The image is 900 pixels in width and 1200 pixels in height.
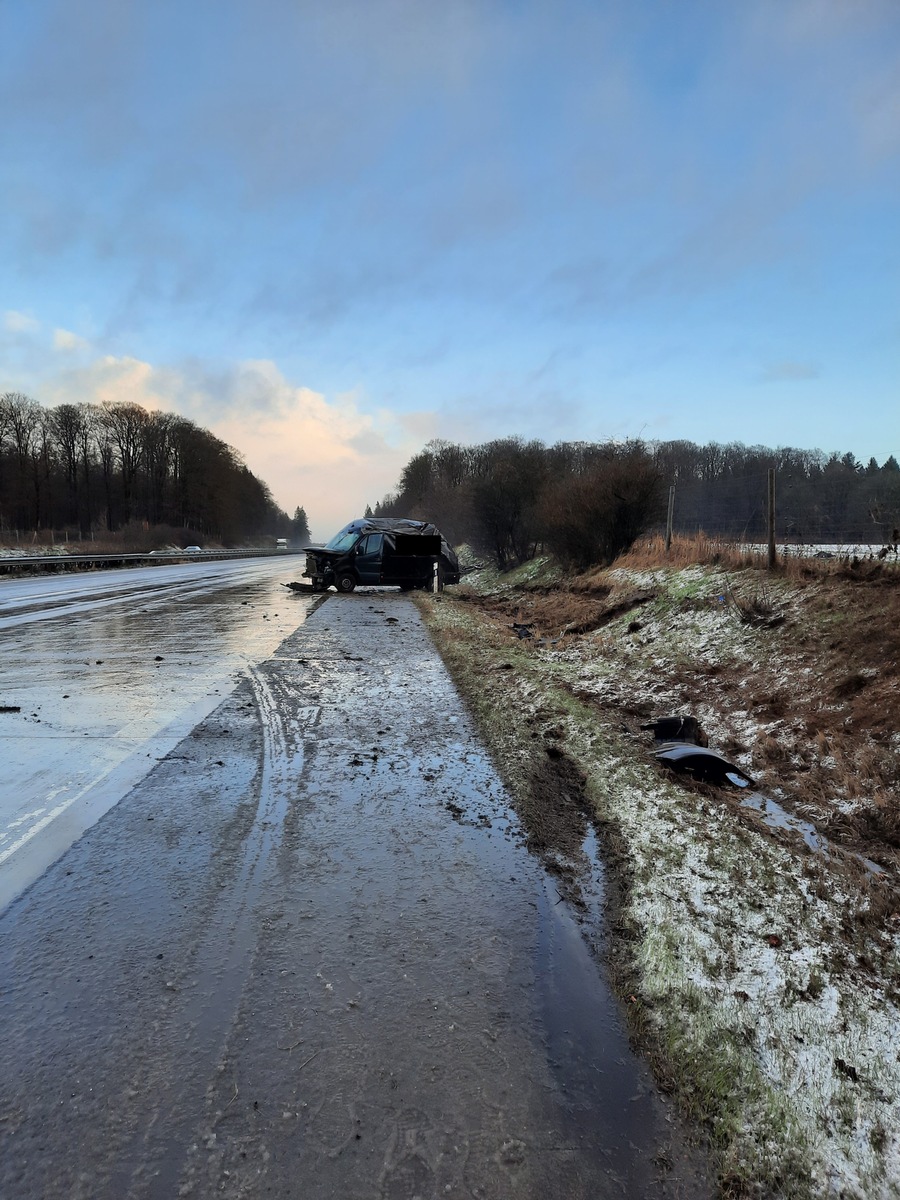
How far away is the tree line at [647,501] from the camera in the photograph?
11.2m

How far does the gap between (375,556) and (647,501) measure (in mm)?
8663

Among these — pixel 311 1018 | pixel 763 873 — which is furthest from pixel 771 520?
pixel 311 1018

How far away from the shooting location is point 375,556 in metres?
22.2

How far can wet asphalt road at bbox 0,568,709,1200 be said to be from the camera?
1.93m

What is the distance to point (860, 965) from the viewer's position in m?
2.90

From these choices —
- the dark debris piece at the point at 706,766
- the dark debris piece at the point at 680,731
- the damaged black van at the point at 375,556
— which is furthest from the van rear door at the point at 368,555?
the dark debris piece at the point at 706,766

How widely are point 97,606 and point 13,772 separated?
510 inches

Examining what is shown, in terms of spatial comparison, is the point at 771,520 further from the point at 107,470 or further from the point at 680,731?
the point at 107,470

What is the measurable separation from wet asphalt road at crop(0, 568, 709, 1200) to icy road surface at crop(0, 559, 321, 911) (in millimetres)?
314

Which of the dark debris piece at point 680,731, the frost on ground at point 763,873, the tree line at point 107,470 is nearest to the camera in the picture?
the frost on ground at point 763,873

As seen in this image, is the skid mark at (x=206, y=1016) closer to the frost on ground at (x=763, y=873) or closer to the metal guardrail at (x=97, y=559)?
the frost on ground at (x=763, y=873)

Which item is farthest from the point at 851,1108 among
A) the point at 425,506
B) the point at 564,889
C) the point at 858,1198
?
the point at 425,506

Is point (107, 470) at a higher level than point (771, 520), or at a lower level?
higher

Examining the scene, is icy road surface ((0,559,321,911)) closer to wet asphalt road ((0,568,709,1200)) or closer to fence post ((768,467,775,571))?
wet asphalt road ((0,568,709,1200))
